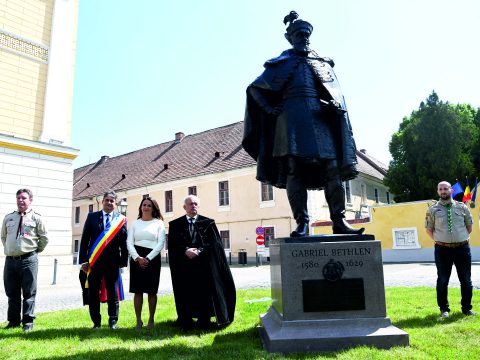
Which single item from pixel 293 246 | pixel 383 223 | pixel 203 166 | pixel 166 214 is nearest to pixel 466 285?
pixel 293 246

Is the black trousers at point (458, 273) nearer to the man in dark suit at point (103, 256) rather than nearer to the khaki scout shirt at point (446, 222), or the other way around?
the khaki scout shirt at point (446, 222)

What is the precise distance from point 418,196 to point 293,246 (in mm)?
28272

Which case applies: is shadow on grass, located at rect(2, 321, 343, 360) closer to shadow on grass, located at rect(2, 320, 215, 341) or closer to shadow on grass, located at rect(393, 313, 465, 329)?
shadow on grass, located at rect(2, 320, 215, 341)

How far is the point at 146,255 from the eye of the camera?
5.62 metres

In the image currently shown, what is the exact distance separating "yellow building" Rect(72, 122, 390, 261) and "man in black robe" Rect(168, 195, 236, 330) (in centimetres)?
1717

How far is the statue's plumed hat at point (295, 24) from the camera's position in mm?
5066

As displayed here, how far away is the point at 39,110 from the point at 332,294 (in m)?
13.5

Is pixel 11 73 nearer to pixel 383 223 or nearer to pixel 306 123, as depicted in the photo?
pixel 306 123

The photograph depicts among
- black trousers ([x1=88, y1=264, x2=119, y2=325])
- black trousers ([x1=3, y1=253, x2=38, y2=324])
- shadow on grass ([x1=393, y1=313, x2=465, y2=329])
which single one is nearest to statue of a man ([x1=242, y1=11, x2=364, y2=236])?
shadow on grass ([x1=393, y1=313, x2=465, y2=329])

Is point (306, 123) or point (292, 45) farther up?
point (292, 45)

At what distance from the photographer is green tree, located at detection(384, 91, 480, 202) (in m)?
29.0

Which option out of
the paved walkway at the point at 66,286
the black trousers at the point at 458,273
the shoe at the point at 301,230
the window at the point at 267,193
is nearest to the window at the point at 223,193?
the window at the point at 267,193

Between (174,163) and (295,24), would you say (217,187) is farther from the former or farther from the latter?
(295,24)

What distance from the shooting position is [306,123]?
15.4ft
